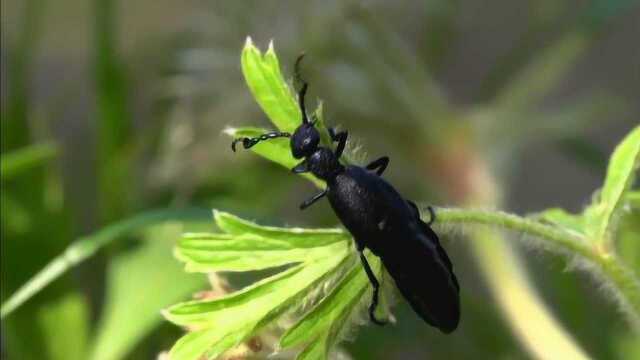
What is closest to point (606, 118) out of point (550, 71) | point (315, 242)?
point (550, 71)

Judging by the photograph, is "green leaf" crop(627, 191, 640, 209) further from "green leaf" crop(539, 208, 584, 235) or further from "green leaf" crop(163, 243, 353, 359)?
"green leaf" crop(163, 243, 353, 359)

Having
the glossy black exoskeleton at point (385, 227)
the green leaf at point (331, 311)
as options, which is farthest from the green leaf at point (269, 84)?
the green leaf at point (331, 311)

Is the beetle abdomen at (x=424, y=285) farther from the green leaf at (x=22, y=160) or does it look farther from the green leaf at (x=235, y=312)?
the green leaf at (x=22, y=160)

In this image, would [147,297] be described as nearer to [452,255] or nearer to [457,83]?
[452,255]

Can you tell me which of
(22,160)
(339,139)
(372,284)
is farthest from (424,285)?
(22,160)

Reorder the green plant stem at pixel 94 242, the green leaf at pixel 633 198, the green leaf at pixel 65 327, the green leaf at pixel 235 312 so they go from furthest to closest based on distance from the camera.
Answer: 1. the green leaf at pixel 65 327
2. the green plant stem at pixel 94 242
3. the green leaf at pixel 633 198
4. the green leaf at pixel 235 312

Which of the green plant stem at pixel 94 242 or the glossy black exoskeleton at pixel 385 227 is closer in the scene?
the glossy black exoskeleton at pixel 385 227

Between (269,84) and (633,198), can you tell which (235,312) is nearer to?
(269,84)
